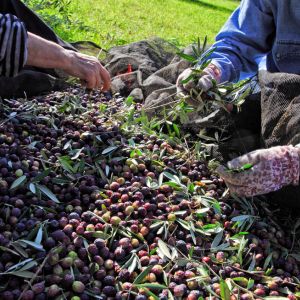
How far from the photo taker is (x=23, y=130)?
201 centimetres

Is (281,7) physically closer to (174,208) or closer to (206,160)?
(206,160)

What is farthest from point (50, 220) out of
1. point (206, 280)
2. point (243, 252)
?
point (243, 252)

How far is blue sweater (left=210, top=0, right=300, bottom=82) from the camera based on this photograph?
7.22 ft

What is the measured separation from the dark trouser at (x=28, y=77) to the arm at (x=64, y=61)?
1.00 ft

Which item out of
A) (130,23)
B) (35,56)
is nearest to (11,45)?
(35,56)

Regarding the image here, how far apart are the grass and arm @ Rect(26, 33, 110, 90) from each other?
2.04m

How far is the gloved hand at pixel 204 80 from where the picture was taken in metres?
2.00

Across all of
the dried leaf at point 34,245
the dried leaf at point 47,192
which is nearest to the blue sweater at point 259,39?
the dried leaf at point 47,192

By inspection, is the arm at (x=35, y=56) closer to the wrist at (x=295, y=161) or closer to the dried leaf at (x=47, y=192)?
the dried leaf at (x=47, y=192)

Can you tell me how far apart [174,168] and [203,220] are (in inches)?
12.5

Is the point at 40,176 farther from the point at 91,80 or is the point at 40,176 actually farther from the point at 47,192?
the point at 91,80

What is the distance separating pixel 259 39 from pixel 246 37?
0.07 meters

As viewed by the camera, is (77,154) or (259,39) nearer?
(77,154)

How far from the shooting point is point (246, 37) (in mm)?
2332
